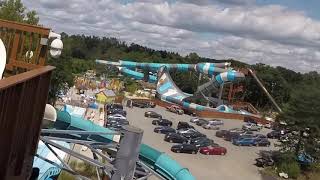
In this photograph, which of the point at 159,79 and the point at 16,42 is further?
the point at 159,79

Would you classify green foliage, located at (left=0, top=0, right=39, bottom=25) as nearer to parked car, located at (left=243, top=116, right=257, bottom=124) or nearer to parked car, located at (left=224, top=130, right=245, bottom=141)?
parked car, located at (left=224, top=130, right=245, bottom=141)

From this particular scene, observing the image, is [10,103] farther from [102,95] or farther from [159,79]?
[159,79]

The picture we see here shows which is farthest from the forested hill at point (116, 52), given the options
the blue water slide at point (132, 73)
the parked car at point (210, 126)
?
the parked car at point (210, 126)

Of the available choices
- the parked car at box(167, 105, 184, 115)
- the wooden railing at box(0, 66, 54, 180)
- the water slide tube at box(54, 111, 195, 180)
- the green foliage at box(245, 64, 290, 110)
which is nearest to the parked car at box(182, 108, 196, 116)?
the parked car at box(167, 105, 184, 115)

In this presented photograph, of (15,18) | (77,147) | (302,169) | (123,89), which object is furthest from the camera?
(123,89)

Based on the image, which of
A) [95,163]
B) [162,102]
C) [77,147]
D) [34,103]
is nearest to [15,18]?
[77,147]

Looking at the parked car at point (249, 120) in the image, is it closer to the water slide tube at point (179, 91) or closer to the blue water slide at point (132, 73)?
the water slide tube at point (179, 91)

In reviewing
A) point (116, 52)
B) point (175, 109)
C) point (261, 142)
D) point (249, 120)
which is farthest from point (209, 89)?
point (116, 52)
